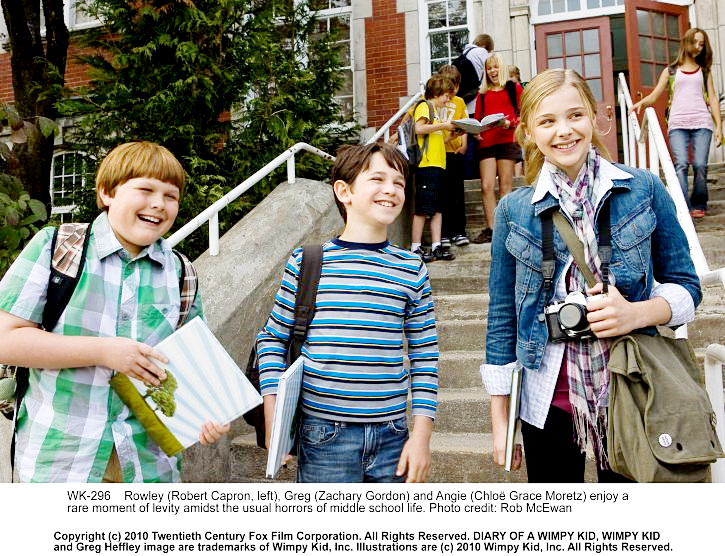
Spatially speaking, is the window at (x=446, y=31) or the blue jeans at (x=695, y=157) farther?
the window at (x=446, y=31)

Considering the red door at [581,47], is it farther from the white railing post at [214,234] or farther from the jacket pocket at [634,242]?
the jacket pocket at [634,242]

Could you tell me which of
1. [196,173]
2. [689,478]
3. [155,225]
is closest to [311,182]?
[196,173]

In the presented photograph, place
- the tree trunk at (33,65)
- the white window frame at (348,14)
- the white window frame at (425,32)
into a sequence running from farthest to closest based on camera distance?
1. the white window frame at (348,14)
2. the white window frame at (425,32)
3. the tree trunk at (33,65)

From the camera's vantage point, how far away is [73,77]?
1118cm

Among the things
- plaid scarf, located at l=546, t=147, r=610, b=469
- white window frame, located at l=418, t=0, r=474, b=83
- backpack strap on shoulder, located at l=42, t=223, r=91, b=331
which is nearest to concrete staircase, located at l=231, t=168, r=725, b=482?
plaid scarf, located at l=546, t=147, r=610, b=469

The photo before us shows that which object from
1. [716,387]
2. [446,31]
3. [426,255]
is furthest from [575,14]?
[716,387]

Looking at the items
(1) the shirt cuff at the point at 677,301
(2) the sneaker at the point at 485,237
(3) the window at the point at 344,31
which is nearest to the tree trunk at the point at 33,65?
(3) the window at the point at 344,31

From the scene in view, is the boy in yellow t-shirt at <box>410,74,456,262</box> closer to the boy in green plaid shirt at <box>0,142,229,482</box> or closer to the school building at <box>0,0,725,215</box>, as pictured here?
the boy in green plaid shirt at <box>0,142,229,482</box>

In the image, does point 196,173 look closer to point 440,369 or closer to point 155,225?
point 440,369

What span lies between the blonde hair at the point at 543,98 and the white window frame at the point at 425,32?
7.99m

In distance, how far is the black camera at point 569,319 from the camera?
5.41ft

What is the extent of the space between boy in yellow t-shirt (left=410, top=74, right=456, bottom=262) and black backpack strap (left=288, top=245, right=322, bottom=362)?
353 cm

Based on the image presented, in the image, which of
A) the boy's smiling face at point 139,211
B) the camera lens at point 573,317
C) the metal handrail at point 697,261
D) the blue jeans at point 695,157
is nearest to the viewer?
the camera lens at point 573,317
